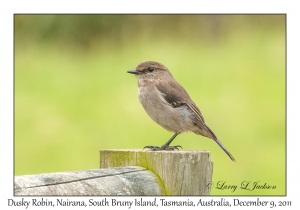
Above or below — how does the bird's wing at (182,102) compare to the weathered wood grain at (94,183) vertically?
above

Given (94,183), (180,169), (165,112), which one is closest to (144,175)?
(180,169)

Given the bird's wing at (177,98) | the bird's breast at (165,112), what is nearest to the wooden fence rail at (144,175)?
the bird's breast at (165,112)

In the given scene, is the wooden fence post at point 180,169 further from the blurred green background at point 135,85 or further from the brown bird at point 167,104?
the blurred green background at point 135,85

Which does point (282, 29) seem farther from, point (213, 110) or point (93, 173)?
point (93, 173)

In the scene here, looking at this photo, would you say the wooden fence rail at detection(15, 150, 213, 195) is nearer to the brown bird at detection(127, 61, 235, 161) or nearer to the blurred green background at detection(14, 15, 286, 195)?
the brown bird at detection(127, 61, 235, 161)

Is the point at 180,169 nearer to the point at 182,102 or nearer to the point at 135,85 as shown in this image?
the point at 182,102

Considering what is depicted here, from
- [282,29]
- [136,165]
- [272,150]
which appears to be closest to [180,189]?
[136,165]

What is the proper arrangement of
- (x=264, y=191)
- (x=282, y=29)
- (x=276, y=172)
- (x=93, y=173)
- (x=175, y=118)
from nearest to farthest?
(x=93, y=173)
(x=264, y=191)
(x=175, y=118)
(x=276, y=172)
(x=282, y=29)

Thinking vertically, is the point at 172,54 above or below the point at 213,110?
above
